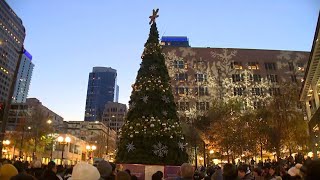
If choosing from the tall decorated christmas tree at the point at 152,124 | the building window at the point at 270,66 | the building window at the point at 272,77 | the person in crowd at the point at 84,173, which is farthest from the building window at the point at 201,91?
the person in crowd at the point at 84,173

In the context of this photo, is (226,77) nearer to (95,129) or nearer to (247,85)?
(247,85)

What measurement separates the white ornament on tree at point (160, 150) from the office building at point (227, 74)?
4375cm

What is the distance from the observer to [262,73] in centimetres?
6650

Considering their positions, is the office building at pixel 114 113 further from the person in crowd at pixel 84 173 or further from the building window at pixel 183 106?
the person in crowd at pixel 84 173

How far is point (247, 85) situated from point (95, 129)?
7654cm

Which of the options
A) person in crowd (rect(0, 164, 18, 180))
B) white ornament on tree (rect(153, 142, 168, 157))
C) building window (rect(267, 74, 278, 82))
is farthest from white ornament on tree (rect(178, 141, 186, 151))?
building window (rect(267, 74, 278, 82))

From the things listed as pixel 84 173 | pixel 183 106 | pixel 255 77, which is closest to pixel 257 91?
pixel 255 77

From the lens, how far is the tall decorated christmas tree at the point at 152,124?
17.2m

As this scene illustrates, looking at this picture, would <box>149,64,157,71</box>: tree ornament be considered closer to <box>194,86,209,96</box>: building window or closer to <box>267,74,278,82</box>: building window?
<box>194,86,209,96</box>: building window

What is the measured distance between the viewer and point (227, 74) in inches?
2574

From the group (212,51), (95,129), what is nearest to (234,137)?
(212,51)

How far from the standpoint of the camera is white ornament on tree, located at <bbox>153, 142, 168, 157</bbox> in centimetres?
1708

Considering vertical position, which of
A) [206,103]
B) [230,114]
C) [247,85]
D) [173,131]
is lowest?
[173,131]

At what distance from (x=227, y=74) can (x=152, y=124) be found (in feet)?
167
